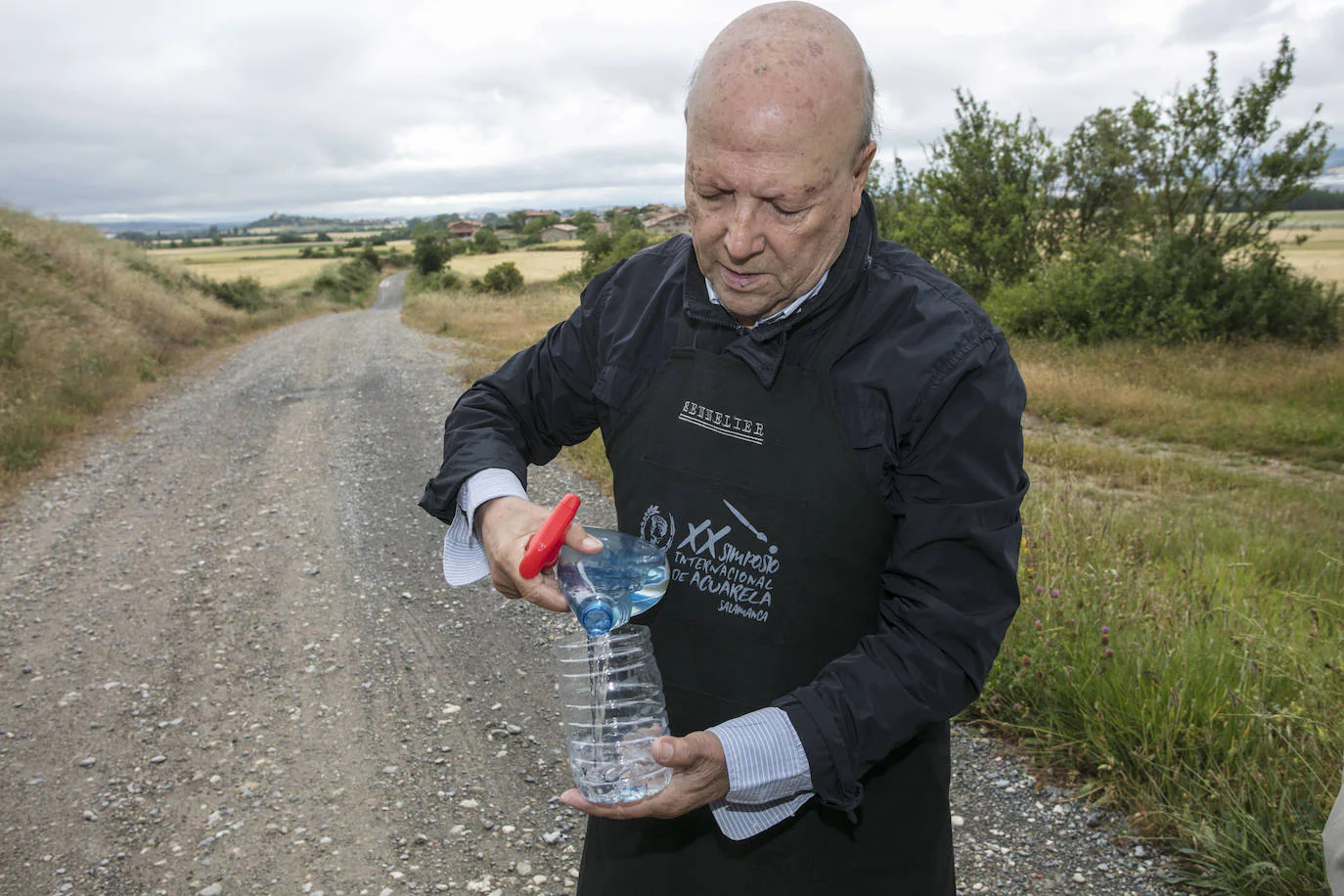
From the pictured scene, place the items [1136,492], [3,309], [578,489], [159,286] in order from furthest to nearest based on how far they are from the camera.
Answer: [159,286]
[3,309]
[1136,492]
[578,489]

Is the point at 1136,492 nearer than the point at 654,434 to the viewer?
No

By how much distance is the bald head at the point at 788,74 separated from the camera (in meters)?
1.41

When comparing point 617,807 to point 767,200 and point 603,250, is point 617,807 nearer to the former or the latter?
point 767,200

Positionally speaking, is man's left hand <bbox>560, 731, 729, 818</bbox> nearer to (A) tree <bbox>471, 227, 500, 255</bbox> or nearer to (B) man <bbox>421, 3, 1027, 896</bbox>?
(B) man <bbox>421, 3, 1027, 896</bbox>

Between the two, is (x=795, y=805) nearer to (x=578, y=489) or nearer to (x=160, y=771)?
(x=160, y=771)

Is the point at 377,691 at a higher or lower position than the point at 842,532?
lower

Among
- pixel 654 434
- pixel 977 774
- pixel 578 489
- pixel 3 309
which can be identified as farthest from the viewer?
pixel 3 309

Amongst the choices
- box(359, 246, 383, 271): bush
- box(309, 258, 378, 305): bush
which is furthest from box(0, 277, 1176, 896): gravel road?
box(359, 246, 383, 271): bush

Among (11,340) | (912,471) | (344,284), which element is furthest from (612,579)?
(344,284)

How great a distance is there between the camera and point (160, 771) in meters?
3.87

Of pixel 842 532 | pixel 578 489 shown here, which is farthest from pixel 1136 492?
pixel 842 532

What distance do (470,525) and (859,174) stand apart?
97 centimetres

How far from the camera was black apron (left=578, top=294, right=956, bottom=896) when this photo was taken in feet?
4.97

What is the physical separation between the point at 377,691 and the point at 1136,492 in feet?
22.6
